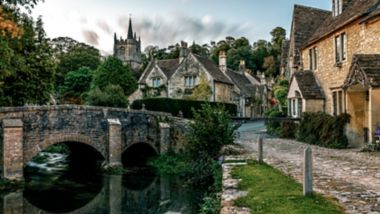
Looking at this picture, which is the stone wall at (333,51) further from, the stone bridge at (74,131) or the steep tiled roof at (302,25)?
the stone bridge at (74,131)

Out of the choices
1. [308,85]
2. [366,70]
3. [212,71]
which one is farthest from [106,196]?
[212,71]

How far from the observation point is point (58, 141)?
63.0 feet

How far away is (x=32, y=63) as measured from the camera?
2411 cm

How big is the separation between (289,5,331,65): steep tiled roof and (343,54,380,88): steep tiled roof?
11100 millimetres

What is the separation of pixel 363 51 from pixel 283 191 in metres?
12.3

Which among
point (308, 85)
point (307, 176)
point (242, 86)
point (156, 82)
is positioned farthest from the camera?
point (242, 86)

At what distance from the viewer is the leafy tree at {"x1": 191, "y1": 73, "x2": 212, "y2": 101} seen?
1722 inches

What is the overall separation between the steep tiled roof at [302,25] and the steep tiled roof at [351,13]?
10.3 feet

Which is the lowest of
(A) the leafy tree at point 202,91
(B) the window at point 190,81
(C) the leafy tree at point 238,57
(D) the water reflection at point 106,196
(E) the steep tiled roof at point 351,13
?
(D) the water reflection at point 106,196

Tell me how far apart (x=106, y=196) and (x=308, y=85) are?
47.8 ft

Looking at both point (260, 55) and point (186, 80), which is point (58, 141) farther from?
point (260, 55)

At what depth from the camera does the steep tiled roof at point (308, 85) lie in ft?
77.3

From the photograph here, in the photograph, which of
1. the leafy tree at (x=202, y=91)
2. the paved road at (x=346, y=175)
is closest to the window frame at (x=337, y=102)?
the paved road at (x=346, y=175)

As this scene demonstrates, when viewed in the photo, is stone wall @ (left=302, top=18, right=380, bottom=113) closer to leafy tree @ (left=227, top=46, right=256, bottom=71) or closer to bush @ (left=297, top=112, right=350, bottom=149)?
bush @ (left=297, top=112, right=350, bottom=149)
